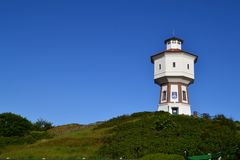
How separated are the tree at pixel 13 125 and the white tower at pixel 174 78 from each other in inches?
682

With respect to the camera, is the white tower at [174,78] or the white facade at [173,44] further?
the white facade at [173,44]

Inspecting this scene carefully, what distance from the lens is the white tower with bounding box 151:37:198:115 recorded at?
5531cm

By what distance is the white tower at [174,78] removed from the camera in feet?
181

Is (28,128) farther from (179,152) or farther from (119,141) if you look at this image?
(179,152)

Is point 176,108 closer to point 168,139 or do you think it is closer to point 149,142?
point 168,139

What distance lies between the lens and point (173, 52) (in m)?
56.8

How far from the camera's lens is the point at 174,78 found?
55.8 metres

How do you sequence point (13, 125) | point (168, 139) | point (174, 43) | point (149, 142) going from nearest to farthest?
point (149, 142)
point (168, 139)
point (13, 125)
point (174, 43)

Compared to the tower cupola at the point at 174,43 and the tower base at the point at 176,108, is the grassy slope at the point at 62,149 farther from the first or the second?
the tower cupola at the point at 174,43

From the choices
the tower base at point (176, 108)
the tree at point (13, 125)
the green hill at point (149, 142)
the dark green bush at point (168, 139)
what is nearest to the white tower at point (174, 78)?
the tower base at point (176, 108)

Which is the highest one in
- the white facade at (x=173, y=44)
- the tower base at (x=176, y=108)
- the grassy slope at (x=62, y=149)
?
the white facade at (x=173, y=44)

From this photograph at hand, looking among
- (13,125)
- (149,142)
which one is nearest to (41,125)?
(13,125)

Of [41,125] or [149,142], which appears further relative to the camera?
[41,125]

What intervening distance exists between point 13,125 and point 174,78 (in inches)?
819
